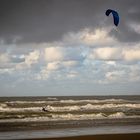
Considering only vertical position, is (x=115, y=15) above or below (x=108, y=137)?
above

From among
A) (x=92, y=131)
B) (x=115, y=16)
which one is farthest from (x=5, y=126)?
(x=115, y=16)

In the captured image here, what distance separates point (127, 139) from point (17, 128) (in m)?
6.60

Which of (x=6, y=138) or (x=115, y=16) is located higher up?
(x=115, y=16)

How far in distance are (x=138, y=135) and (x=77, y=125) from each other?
5.63 metres

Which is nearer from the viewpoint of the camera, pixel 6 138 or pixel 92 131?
pixel 6 138

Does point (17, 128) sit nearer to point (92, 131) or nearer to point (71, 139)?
point (92, 131)

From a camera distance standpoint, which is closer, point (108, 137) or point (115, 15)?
point (108, 137)

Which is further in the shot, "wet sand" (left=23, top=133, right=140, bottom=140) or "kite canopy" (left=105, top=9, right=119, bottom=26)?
"kite canopy" (left=105, top=9, right=119, bottom=26)

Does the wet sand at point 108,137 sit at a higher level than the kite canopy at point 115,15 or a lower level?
lower

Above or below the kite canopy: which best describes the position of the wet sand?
below

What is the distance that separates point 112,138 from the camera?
15016 mm

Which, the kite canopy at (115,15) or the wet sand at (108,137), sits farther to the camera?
the kite canopy at (115,15)

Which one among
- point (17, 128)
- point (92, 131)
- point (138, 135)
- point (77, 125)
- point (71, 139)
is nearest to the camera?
point (71, 139)

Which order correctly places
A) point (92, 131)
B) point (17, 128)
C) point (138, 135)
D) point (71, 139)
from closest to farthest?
point (71, 139), point (138, 135), point (92, 131), point (17, 128)
